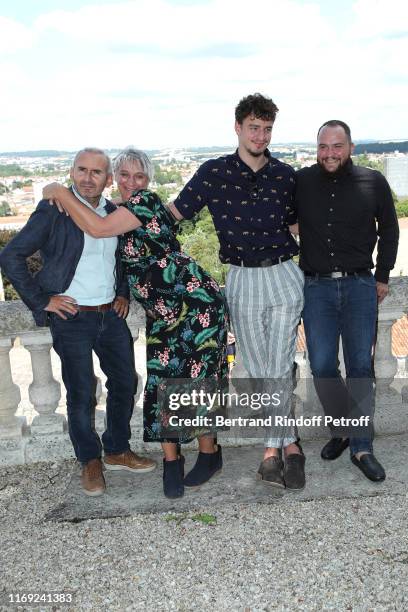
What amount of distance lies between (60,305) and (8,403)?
44.9 inches

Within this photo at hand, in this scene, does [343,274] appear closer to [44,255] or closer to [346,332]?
[346,332]

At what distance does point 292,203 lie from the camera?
382 centimetres

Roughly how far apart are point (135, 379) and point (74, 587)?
1.38 m

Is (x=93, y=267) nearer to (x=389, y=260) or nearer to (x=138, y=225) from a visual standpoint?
(x=138, y=225)

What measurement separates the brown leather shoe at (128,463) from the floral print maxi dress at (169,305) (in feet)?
1.81

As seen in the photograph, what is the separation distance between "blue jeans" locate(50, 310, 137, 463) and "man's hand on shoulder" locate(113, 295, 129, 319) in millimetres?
32

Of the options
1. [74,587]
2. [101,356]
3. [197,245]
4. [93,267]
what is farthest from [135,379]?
[197,245]

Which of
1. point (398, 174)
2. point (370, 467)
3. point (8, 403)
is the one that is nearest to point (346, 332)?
point (370, 467)

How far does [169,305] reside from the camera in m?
3.50

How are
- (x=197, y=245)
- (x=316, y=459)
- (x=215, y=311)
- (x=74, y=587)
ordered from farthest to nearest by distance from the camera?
(x=197, y=245), (x=316, y=459), (x=215, y=311), (x=74, y=587)

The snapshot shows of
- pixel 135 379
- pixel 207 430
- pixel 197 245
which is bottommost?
pixel 197 245

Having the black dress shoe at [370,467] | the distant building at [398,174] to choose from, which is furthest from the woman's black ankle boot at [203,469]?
the distant building at [398,174]

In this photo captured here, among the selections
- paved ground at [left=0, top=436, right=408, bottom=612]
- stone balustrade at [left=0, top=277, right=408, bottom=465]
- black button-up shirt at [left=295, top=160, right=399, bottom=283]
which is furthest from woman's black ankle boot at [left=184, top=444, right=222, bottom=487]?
black button-up shirt at [left=295, top=160, right=399, bottom=283]

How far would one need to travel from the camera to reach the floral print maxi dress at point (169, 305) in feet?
11.2
